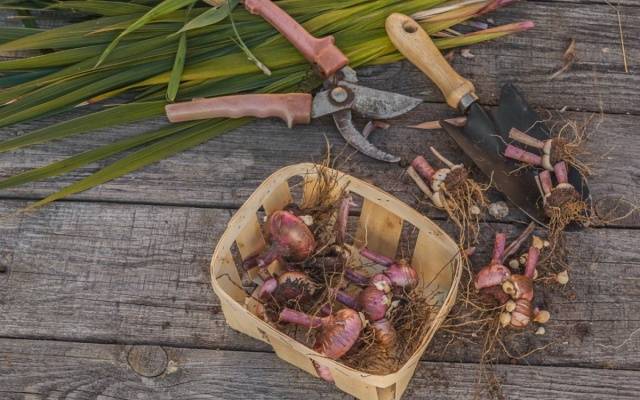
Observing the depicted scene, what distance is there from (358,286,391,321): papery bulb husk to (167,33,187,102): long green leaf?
586 millimetres

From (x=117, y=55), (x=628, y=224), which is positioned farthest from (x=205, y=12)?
(x=628, y=224)

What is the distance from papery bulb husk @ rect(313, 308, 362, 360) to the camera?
106cm

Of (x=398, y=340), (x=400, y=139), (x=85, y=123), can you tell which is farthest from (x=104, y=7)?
(x=398, y=340)

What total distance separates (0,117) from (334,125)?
700 millimetres

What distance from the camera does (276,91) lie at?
4.63ft

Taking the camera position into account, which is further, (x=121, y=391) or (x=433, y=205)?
(x=433, y=205)

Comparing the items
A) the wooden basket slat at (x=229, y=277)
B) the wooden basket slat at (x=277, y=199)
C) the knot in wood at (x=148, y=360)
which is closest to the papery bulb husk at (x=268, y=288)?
the wooden basket slat at (x=229, y=277)

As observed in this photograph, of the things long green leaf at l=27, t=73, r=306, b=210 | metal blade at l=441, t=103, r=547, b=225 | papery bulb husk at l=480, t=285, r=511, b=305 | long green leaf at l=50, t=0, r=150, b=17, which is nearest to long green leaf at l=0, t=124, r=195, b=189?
long green leaf at l=27, t=73, r=306, b=210

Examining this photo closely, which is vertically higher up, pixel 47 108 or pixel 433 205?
pixel 47 108

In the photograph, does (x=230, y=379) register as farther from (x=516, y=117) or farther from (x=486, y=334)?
(x=516, y=117)

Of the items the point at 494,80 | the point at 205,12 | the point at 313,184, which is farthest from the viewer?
the point at 494,80

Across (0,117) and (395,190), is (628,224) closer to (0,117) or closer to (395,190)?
(395,190)

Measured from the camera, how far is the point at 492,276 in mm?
1200

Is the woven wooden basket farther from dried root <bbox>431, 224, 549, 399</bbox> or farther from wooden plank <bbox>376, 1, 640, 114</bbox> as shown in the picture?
wooden plank <bbox>376, 1, 640, 114</bbox>
